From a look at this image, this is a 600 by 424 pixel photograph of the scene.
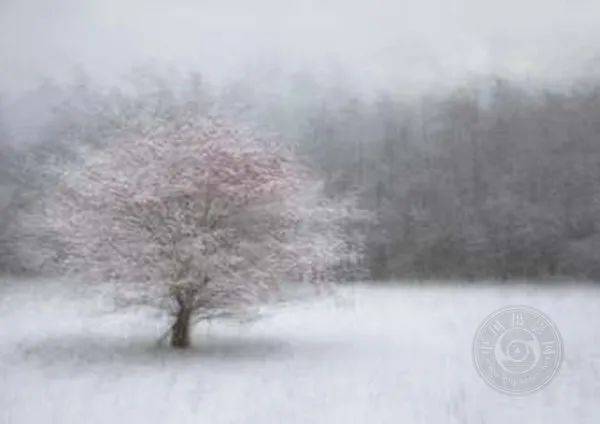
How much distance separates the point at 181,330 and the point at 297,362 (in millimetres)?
521

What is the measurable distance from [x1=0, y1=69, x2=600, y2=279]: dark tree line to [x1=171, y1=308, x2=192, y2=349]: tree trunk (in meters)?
0.67

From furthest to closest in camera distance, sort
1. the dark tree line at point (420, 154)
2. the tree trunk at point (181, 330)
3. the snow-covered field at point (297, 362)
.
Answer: the tree trunk at point (181, 330)
the dark tree line at point (420, 154)
the snow-covered field at point (297, 362)

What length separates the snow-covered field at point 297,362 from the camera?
2617 mm

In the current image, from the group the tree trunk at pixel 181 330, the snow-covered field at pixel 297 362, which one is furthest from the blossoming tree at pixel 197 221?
the snow-covered field at pixel 297 362

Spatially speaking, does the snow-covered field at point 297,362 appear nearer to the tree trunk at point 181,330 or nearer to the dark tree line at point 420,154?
the tree trunk at point 181,330

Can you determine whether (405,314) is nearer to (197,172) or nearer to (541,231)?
(541,231)

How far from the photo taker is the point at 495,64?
2.91 meters

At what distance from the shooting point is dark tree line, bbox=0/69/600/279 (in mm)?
2748

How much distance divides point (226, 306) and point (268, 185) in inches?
22.5

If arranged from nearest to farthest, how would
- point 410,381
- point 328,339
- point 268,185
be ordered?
point 410,381, point 328,339, point 268,185

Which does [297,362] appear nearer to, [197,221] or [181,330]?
[181,330]

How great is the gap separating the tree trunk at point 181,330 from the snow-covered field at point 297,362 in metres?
0.05

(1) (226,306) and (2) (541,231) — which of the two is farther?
(1) (226,306)

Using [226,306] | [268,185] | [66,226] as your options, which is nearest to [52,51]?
[66,226]
